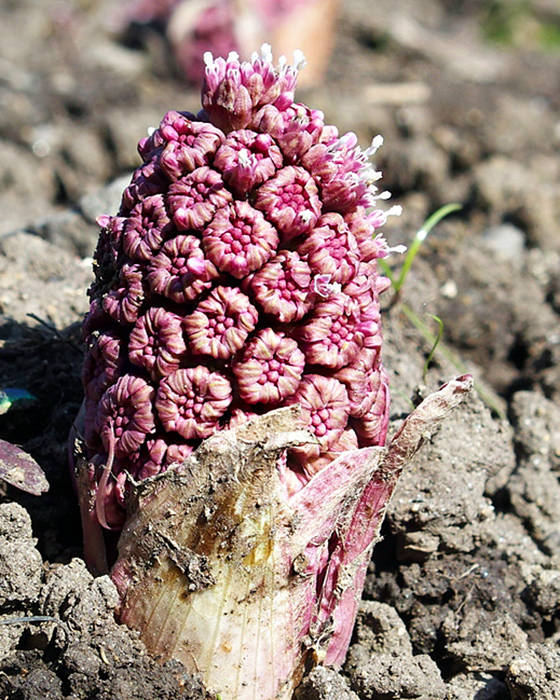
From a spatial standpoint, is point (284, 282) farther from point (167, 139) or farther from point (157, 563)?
point (157, 563)

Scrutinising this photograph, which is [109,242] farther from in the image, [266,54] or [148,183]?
[266,54]

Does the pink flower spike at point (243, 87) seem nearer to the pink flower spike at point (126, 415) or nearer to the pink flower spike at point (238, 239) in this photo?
the pink flower spike at point (238, 239)

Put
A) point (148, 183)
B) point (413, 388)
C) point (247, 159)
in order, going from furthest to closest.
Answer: point (413, 388)
point (148, 183)
point (247, 159)

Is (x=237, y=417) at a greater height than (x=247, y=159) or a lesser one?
lesser

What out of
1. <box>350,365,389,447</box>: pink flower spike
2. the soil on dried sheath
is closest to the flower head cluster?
<box>350,365,389,447</box>: pink flower spike

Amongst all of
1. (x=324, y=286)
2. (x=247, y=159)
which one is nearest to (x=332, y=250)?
(x=324, y=286)

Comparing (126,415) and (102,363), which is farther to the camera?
(102,363)

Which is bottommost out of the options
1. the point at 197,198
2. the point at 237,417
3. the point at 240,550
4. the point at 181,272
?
the point at 240,550

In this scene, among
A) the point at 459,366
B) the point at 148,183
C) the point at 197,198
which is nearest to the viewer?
the point at 197,198
